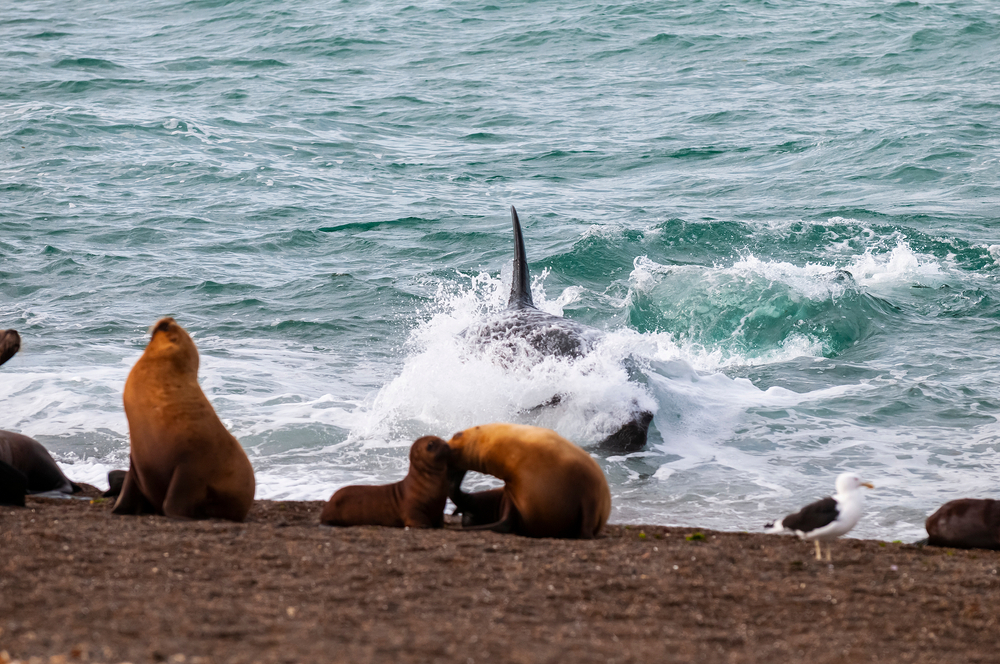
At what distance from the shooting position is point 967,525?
5.59 m

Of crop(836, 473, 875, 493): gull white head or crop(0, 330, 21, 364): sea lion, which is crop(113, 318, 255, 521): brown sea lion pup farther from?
crop(836, 473, 875, 493): gull white head

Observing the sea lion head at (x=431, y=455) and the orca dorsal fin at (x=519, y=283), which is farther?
the orca dorsal fin at (x=519, y=283)

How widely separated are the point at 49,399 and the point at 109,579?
6.20 meters

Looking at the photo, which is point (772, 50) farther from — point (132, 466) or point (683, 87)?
point (132, 466)

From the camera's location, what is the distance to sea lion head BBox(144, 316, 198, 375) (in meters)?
5.36

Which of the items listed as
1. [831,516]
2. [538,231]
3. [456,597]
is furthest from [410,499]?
[538,231]

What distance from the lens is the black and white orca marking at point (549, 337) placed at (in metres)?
8.42

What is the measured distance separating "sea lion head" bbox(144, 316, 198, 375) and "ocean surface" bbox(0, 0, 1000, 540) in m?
2.04

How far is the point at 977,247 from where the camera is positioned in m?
14.4

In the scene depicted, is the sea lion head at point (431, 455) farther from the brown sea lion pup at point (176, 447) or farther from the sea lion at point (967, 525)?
the sea lion at point (967, 525)

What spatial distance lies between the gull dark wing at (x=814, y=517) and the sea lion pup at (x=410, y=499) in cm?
179

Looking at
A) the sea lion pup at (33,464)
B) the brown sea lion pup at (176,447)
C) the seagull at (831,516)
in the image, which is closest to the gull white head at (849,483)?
the seagull at (831,516)

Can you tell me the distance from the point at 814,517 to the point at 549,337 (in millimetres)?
4612

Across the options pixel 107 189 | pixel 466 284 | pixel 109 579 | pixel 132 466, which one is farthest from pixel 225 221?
pixel 109 579
